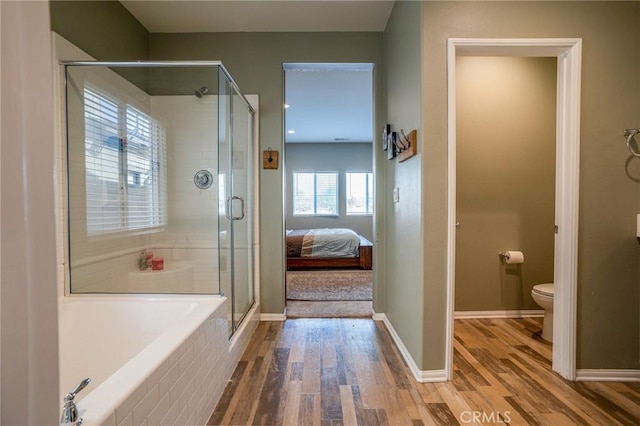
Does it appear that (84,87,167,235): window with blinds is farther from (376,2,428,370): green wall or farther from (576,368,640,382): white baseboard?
(576,368,640,382): white baseboard

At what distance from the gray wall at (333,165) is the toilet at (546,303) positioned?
16.6 feet

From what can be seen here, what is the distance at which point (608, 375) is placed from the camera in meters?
1.89

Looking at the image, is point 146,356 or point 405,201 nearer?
point 146,356

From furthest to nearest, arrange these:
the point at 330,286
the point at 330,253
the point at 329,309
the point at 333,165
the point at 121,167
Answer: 1. the point at 333,165
2. the point at 330,253
3. the point at 330,286
4. the point at 329,309
5. the point at 121,167

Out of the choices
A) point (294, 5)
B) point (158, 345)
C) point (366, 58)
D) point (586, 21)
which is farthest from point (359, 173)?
point (158, 345)

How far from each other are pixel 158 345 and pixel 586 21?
2865mm

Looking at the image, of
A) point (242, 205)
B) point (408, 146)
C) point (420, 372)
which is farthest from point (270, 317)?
point (408, 146)

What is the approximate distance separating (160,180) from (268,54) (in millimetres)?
1514

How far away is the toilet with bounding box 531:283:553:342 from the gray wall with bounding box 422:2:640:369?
0.44 m

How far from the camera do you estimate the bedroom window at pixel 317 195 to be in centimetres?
752

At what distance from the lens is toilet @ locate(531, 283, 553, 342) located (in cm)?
231

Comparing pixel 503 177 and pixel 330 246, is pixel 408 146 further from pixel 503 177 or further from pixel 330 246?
pixel 330 246

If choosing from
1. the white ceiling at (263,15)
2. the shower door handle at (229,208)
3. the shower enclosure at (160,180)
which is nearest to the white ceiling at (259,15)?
the white ceiling at (263,15)

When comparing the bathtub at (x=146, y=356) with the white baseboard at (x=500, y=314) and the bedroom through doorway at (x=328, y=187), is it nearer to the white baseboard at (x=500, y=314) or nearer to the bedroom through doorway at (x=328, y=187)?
the bedroom through doorway at (x=328, y=187)
